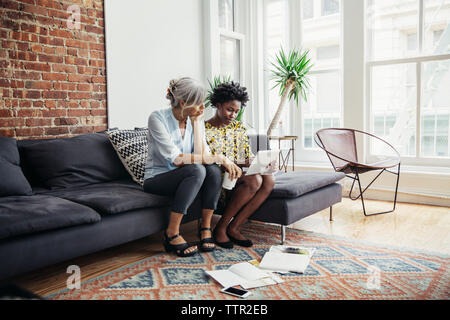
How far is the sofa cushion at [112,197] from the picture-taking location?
7.57ft

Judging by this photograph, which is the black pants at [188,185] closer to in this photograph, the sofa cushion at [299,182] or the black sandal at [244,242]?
the black sandal at [244,242]

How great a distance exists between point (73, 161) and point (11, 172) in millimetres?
446

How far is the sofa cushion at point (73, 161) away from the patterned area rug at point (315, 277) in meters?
0.83

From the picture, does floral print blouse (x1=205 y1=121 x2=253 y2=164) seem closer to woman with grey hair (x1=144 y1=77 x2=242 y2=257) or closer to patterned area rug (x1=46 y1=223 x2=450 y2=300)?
woman with grey hair (x1=144 y1=77 x2=242 y2=257)

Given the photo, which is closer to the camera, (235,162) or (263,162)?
(263,162)

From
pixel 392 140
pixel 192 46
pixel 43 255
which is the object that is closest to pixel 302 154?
pixel 392 140

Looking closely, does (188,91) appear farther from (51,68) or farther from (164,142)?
(51,68)

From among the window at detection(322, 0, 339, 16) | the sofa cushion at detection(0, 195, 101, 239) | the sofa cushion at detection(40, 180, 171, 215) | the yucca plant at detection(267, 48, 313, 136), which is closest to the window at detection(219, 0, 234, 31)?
the yucca plant at detection(267, 48, 313, 136)

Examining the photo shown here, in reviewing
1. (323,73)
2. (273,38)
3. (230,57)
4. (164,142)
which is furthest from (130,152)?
(273,38)

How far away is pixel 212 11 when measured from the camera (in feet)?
15.3

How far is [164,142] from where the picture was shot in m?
2.56

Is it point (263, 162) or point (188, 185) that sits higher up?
point (263, 162)

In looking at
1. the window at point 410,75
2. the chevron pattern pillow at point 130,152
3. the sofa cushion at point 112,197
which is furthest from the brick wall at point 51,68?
the window at point 410,75

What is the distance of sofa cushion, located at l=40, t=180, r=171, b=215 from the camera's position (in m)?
2.31
